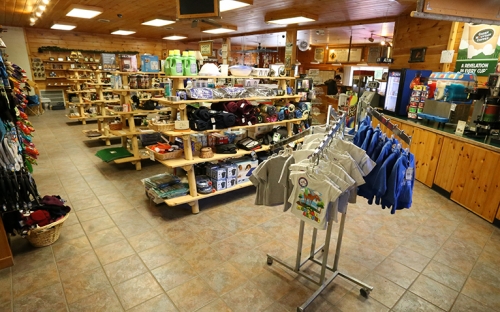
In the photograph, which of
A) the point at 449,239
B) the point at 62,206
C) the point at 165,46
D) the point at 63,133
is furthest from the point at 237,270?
the point at 165,46

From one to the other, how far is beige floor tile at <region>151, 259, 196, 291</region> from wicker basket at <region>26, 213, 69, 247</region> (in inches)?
48.6

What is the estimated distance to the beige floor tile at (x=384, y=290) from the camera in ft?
7.81

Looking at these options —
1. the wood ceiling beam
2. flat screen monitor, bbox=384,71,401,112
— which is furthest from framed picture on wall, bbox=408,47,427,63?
the wood ceiling beam

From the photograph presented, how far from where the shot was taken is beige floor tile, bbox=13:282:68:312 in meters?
2.23

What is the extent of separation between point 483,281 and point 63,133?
928 cm

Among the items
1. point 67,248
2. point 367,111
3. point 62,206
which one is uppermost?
point 367,111

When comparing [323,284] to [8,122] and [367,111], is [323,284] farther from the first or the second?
[8,122]

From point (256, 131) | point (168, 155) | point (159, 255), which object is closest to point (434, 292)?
point (159, 255)

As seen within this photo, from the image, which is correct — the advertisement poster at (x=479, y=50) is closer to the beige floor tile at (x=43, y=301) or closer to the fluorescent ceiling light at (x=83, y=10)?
the beige floor tile at (x=43, y=301)

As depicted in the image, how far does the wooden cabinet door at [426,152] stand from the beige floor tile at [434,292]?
8.00ft

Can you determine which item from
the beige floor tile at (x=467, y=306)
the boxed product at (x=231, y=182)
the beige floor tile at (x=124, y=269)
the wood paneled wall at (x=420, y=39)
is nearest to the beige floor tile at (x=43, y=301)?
the beige floor tile at (x=124, y=269)

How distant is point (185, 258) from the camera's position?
285 cm

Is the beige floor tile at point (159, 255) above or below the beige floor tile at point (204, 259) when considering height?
below

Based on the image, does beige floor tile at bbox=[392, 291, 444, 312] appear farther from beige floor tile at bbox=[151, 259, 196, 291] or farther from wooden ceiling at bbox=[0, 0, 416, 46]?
wooden ceiling at bbox=[0, 0, 416, 46]
